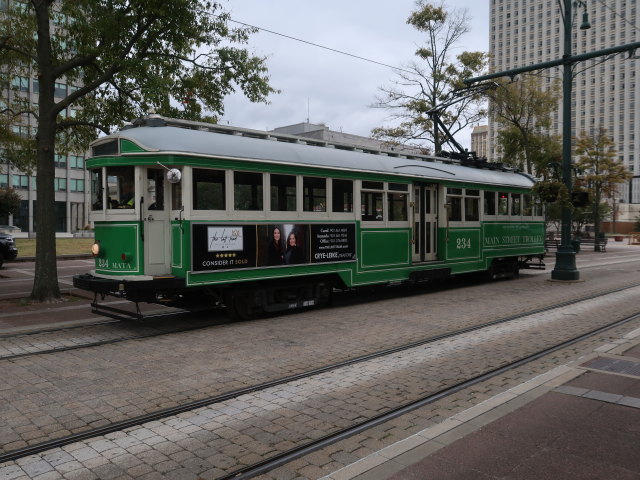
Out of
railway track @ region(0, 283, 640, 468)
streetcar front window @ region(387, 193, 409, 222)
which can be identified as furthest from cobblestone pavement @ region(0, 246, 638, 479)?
streetcar front window @ region(387, 193, 409, 222)

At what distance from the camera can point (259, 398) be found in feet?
18.1

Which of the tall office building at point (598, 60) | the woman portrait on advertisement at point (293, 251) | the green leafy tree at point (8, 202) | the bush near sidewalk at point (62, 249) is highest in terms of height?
the tall office building at point (598, 60)

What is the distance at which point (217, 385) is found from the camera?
19.5 ft

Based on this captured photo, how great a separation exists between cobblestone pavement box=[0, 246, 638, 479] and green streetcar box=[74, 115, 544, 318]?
35.5 inches

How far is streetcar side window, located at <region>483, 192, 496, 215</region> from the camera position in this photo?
15.5 meters

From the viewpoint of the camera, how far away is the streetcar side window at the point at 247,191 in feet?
30.8

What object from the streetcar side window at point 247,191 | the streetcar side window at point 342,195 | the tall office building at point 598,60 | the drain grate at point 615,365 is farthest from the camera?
the tall office building at point 598,60

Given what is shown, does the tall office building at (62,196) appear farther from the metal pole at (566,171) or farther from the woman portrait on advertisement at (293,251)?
the woman portrait on advertisement at (293,251)

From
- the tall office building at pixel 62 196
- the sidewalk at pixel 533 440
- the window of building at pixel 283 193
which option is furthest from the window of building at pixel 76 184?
the sidewalk at pixel 533 440

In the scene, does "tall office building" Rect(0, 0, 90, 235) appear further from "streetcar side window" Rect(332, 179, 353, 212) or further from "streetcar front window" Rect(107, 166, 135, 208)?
"streetcar front window" Rect(107, 166, 135, 208)

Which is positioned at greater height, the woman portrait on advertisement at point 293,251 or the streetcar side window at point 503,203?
the streetcar side window at point 503,203

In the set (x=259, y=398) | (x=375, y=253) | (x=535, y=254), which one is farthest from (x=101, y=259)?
(x=535, y=254)

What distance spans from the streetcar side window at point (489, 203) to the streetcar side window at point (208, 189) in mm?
8929

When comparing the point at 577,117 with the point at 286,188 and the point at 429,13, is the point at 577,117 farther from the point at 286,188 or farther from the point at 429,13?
the point at 286,188
